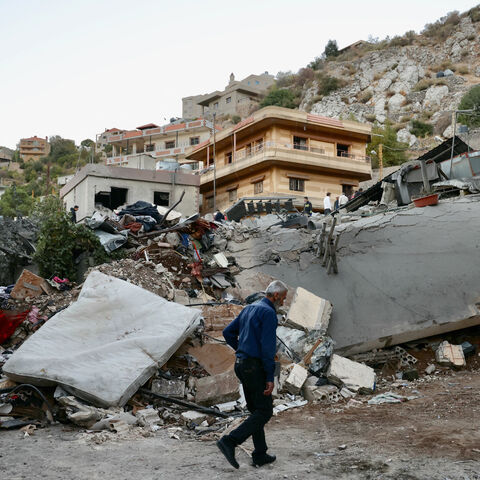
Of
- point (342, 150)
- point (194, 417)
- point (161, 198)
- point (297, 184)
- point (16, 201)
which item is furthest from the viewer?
point (16, 201)

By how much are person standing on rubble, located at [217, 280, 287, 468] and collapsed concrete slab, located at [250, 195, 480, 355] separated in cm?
397

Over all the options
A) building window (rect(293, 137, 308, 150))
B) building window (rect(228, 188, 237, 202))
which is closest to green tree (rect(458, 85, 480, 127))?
building window (rect(293, 137, 308, 150))

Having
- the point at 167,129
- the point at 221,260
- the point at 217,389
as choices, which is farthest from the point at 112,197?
the point at 167,129

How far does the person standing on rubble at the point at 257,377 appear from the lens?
336 centimetres

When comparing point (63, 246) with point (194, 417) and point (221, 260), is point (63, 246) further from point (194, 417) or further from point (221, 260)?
point (194, 417)

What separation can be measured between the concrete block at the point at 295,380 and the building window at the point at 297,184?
69.1 feet

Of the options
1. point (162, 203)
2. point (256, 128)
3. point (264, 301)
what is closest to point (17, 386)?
point (264, 301)

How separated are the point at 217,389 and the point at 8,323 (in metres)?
3.57

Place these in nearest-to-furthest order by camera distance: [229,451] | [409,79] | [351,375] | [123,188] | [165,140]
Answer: [229,451] → [351,375] → [123,188] → [165,140] → [409,79]

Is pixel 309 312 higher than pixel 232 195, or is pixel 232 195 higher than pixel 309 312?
pixel 232 195

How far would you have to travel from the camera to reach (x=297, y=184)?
1057 inches

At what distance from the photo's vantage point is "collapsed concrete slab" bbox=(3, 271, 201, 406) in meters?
4.77

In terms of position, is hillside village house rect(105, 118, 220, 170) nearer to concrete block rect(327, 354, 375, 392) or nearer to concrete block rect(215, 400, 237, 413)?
concrete block rect(327, 354, 375, 392)

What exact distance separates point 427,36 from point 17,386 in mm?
67215
